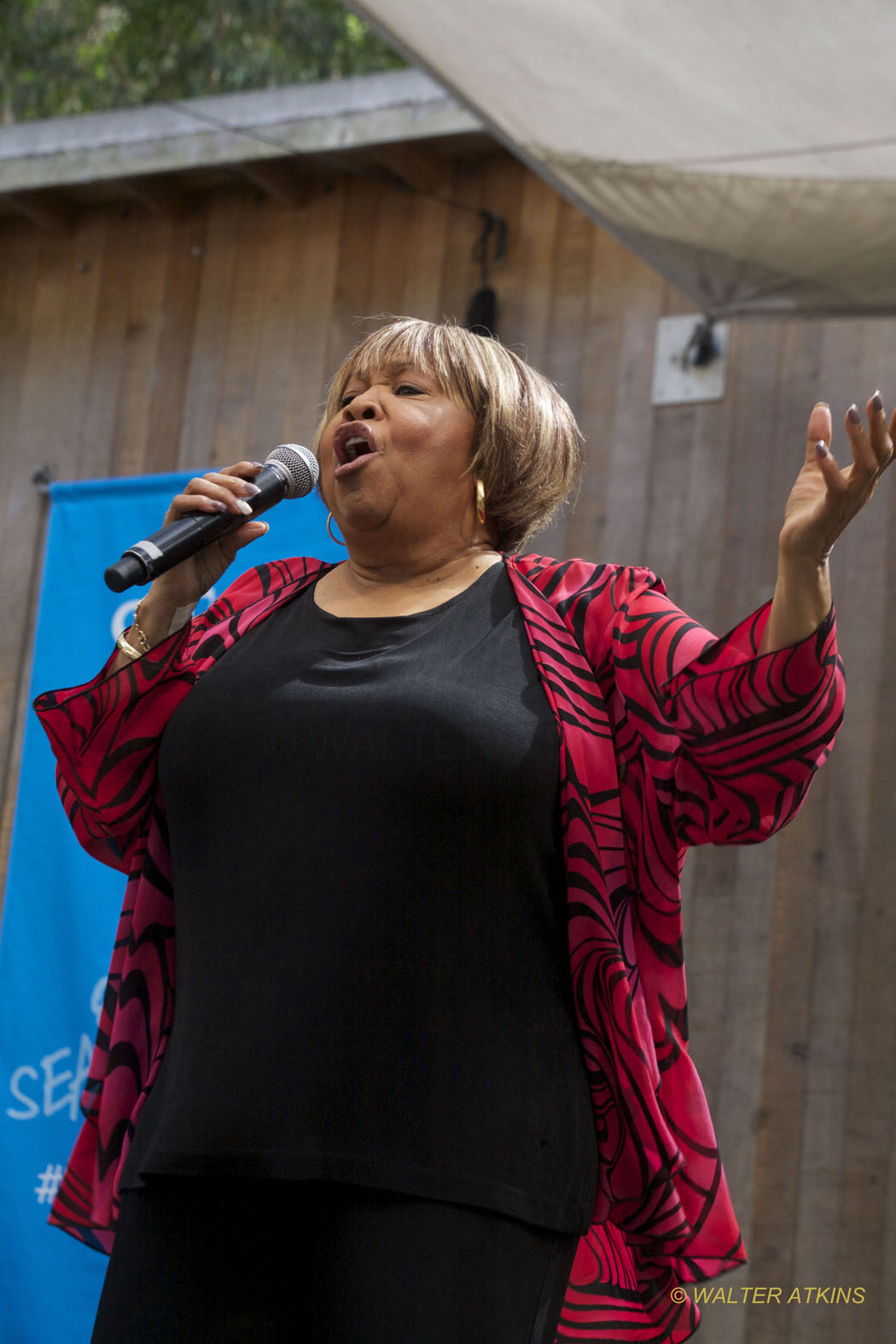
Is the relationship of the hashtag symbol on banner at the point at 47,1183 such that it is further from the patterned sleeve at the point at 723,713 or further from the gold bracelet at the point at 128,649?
the patterned sleeve at the point at 723,713

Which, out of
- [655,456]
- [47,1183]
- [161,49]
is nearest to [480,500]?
[655,456]

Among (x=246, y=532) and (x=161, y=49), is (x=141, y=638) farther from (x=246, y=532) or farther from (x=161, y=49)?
(x=161, y=49)

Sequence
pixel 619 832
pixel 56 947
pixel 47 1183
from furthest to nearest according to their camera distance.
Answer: pixel 56 947 < pixel 47 1183 < pixel 619 832

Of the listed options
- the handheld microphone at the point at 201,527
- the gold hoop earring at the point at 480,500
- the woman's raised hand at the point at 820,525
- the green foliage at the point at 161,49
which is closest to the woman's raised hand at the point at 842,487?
the woman's raised hand at the point at 820,525

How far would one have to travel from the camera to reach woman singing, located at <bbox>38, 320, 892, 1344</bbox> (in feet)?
4.02

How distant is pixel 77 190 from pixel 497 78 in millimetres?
2073

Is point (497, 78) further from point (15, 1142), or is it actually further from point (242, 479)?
point (15, 1142)

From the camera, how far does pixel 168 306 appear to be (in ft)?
14.0

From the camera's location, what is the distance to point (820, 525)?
122cm

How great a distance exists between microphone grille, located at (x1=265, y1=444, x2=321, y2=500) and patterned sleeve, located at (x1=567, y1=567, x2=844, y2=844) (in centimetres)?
43

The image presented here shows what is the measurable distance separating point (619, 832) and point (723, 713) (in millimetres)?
185

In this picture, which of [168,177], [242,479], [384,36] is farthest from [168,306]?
[242,479]

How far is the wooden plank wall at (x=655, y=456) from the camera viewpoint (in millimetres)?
2990

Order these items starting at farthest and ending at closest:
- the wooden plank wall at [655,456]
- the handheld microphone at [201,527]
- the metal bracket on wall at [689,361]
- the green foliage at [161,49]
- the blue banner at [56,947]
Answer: the green foliage at [161,49] < the metal bracket on wall at [689,361] < the blue banner at [56,947] < the wooden plank wall at [655,456] < the handheld microphone at [201,527]
